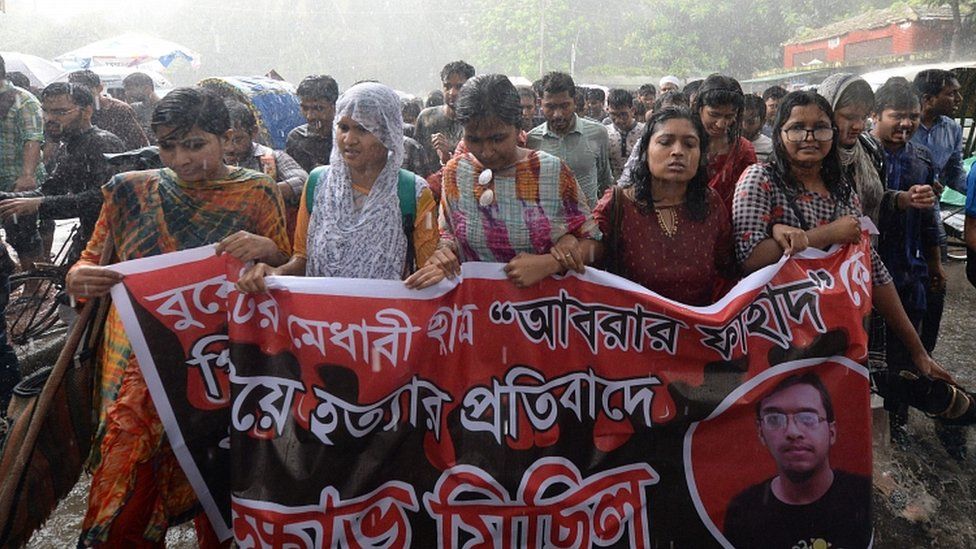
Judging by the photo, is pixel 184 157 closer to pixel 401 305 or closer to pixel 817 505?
pixel 401 305

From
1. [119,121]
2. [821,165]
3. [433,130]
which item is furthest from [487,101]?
[119,121]

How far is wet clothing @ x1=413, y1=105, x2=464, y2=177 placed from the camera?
5.56 meters

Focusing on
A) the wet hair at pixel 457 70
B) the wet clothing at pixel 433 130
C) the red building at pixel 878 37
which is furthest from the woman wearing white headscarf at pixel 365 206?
the red building at pixel 878 37

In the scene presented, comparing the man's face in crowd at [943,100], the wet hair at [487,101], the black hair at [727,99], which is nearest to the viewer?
the wet hair at [487,101]

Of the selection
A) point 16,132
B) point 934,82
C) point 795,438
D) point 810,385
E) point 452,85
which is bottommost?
point 795,438

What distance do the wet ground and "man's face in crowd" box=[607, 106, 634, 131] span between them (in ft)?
12.1

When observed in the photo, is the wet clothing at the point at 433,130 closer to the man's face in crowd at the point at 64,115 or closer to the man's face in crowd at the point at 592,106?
the man's face in crowd at the point at 64,115

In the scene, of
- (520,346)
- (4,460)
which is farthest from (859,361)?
(4,460)

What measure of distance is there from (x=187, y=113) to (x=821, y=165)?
2.55 meters

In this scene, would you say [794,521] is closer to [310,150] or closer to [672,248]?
[672,248]

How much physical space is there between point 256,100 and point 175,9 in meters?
62.6

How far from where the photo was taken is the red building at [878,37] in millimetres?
33344

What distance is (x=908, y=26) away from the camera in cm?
3362

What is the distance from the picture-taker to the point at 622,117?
687cm
